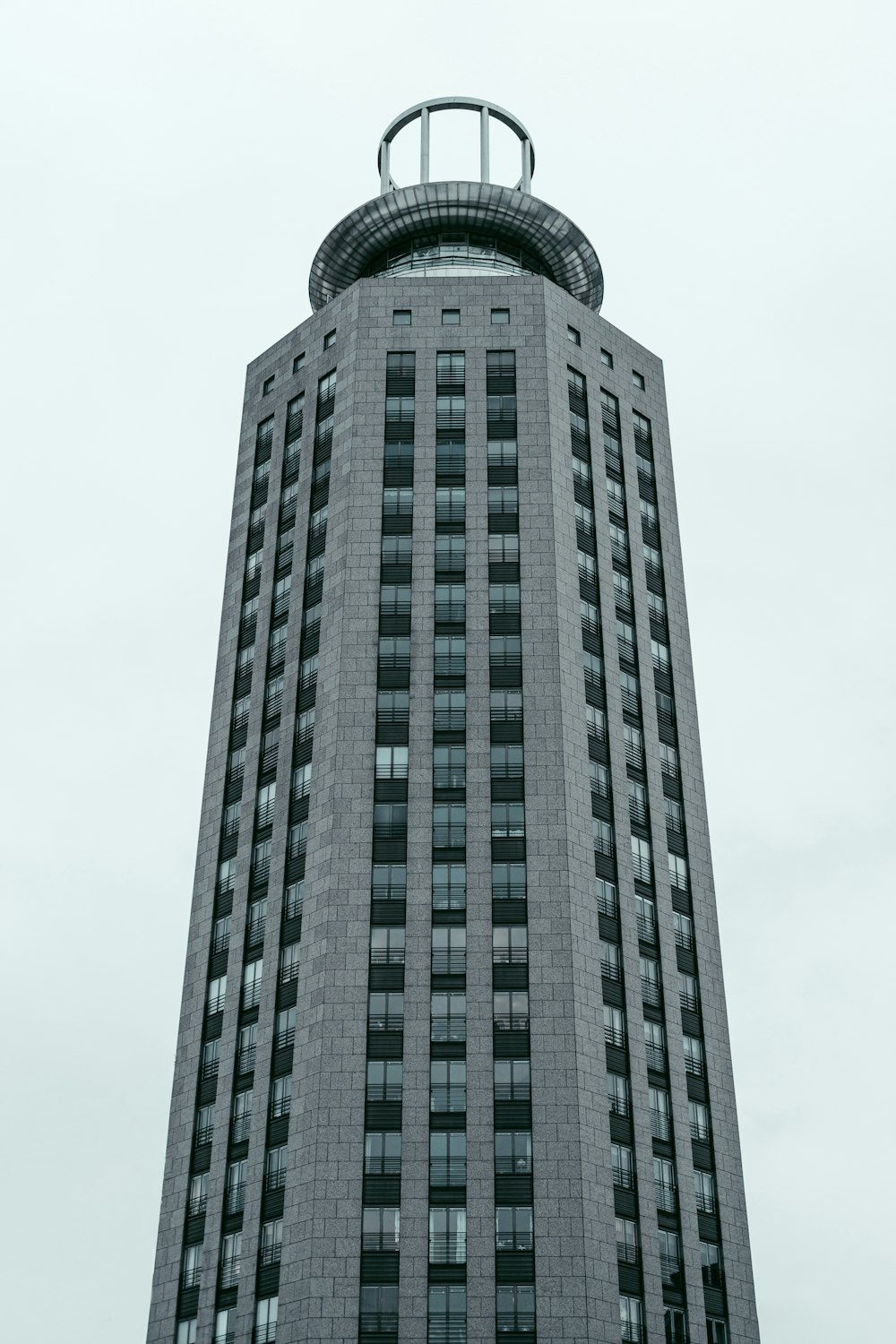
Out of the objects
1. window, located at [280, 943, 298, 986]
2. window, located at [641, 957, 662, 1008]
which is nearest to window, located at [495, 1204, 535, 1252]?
window, located at [641, 957, 662, 1008]

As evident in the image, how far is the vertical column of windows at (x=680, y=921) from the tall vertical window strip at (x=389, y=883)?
625 inches

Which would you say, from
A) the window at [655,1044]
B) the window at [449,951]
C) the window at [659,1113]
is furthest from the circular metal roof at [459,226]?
the window at [659,1113]

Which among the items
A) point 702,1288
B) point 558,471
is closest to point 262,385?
point 558,471

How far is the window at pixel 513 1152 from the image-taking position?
82.2 m

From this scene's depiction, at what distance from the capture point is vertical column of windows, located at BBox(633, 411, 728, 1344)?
3450 inches

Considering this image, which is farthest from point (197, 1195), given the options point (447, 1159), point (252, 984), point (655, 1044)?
point (655, 1044)

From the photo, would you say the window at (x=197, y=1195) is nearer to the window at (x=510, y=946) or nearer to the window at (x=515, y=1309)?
the window at (x=515, y=1309)

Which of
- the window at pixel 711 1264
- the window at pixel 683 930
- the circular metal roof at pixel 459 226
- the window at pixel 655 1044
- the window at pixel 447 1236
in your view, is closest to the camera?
the window at pixel 447 1236

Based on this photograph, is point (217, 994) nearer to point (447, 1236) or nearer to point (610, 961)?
point (447, 1236)

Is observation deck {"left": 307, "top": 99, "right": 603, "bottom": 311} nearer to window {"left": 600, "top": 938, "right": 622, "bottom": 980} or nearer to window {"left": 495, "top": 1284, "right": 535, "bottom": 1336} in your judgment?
window {"left": 600, "top": 938, "right": 622, "bottom": 980}

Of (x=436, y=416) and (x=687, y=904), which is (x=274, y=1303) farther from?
(x=436, y=416)

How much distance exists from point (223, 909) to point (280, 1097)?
604 inches

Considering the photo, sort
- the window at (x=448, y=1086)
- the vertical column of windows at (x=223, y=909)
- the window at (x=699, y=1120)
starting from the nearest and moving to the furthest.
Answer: the window at (x=448, y=1086), the vertical column of windows at (x=223, y=909), the window at (x=699, y=1120)

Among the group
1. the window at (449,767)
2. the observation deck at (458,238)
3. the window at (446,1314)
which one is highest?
the observation deck at (458,238)
